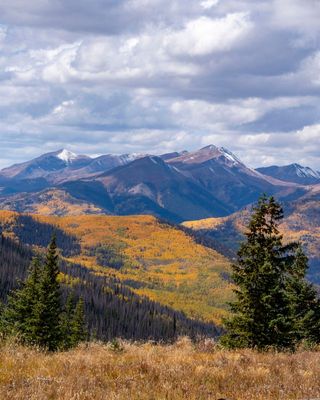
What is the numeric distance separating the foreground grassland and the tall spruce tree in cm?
985

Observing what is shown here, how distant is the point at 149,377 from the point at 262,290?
15955 millimetres

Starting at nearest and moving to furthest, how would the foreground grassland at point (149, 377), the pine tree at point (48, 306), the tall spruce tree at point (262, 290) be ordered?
the foreground grassland at point (149, 377) → the tall spruce tree at point (262, 290) → the pine tree at point (48, 306)

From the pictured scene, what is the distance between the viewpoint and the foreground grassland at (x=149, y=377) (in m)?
9.88

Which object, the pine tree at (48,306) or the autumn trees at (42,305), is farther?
the pine tree at (48,306)

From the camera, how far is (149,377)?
11500 millimetres

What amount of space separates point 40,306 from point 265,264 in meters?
27.4

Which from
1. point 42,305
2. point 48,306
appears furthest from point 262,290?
point 48,306

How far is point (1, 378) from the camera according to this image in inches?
417

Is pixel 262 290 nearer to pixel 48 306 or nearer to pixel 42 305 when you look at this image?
pixel 42 305

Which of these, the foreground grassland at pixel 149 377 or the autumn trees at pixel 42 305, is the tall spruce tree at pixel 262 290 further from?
the autumn trees at pixel 42 305

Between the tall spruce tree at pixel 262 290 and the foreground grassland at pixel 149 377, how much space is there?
9.85 meters

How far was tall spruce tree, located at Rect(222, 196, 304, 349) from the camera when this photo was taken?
2530 centimetres

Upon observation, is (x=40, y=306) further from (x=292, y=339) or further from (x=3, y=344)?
(x=3, y=344)

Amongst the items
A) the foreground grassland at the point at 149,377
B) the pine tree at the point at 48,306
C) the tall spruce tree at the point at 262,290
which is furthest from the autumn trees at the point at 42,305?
the foreground grassland at the point at 149,377
